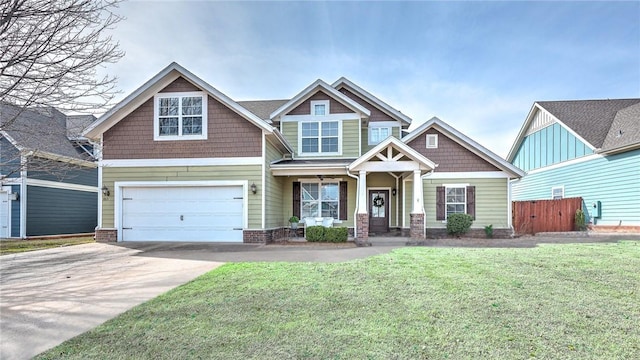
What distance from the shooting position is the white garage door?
476 inches

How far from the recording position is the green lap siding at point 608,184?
1366 centimetres

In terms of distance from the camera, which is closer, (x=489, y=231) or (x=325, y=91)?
(x=489, y=231)

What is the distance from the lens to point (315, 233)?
12258mm

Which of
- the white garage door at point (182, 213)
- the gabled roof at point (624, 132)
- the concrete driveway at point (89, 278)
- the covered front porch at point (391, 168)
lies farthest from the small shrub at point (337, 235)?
the gabled roof at point (624, 132)

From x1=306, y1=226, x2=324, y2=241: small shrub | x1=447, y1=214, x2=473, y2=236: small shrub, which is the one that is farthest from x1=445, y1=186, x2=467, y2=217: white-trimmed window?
x1=306, y1=226, x2=324, y2=241: small shrub

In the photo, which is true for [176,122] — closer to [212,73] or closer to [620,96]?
[212,73]

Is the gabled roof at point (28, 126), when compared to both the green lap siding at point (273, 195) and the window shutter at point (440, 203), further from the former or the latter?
the window shutter at point (440, 203)

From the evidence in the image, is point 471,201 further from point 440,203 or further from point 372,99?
point 372,99

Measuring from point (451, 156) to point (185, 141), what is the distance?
11.0 meters

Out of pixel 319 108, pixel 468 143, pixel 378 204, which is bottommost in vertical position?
pixel 378 204

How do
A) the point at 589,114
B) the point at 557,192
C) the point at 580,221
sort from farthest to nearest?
the point at 557,192 → the point at 589,114 → the point at 580,221

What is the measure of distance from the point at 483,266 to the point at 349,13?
1008 cm

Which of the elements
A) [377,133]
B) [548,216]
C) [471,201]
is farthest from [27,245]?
[548,216]

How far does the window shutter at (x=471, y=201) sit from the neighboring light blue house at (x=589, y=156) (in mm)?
5748
